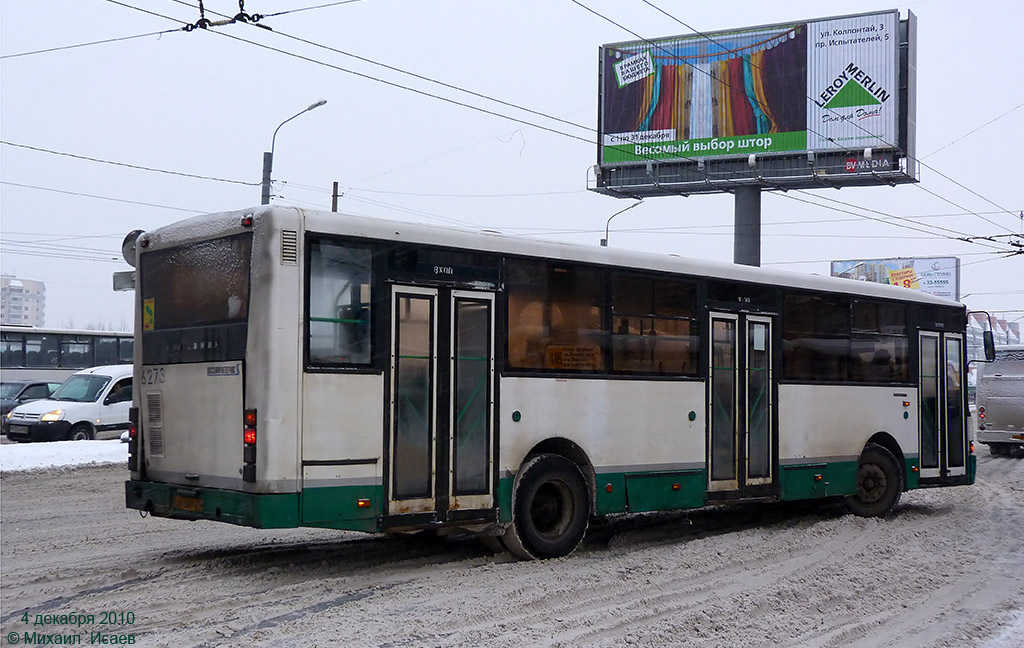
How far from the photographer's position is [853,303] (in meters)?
14.3

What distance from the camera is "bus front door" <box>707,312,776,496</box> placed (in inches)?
494

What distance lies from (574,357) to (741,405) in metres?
2.94

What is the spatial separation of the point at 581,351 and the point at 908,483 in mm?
6698

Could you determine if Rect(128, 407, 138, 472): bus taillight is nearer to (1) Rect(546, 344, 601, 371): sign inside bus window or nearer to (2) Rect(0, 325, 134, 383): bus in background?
(1) Rect(546, 344, 601, 371): sign inside bus window

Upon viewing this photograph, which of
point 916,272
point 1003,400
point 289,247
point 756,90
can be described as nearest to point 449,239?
point 289,247

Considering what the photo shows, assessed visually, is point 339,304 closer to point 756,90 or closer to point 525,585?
point 525,585

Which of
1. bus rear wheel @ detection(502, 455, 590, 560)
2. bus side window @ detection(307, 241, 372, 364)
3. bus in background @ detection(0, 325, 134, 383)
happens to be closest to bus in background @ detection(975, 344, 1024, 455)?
bus rear wheel @ detection(502, 455, 590, 560)

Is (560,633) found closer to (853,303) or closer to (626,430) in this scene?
(626,430)

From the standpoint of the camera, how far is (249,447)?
8633 millimetres

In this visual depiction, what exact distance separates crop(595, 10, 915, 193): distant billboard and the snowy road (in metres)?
28.0

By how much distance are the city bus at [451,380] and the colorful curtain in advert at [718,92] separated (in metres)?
28.0

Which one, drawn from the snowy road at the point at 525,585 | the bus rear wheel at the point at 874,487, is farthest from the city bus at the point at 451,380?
the bus rear wheel at the point at 874,487

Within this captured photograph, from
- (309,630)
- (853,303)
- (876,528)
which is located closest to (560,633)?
(309,630)

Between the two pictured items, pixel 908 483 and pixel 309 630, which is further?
pixel 908 483
